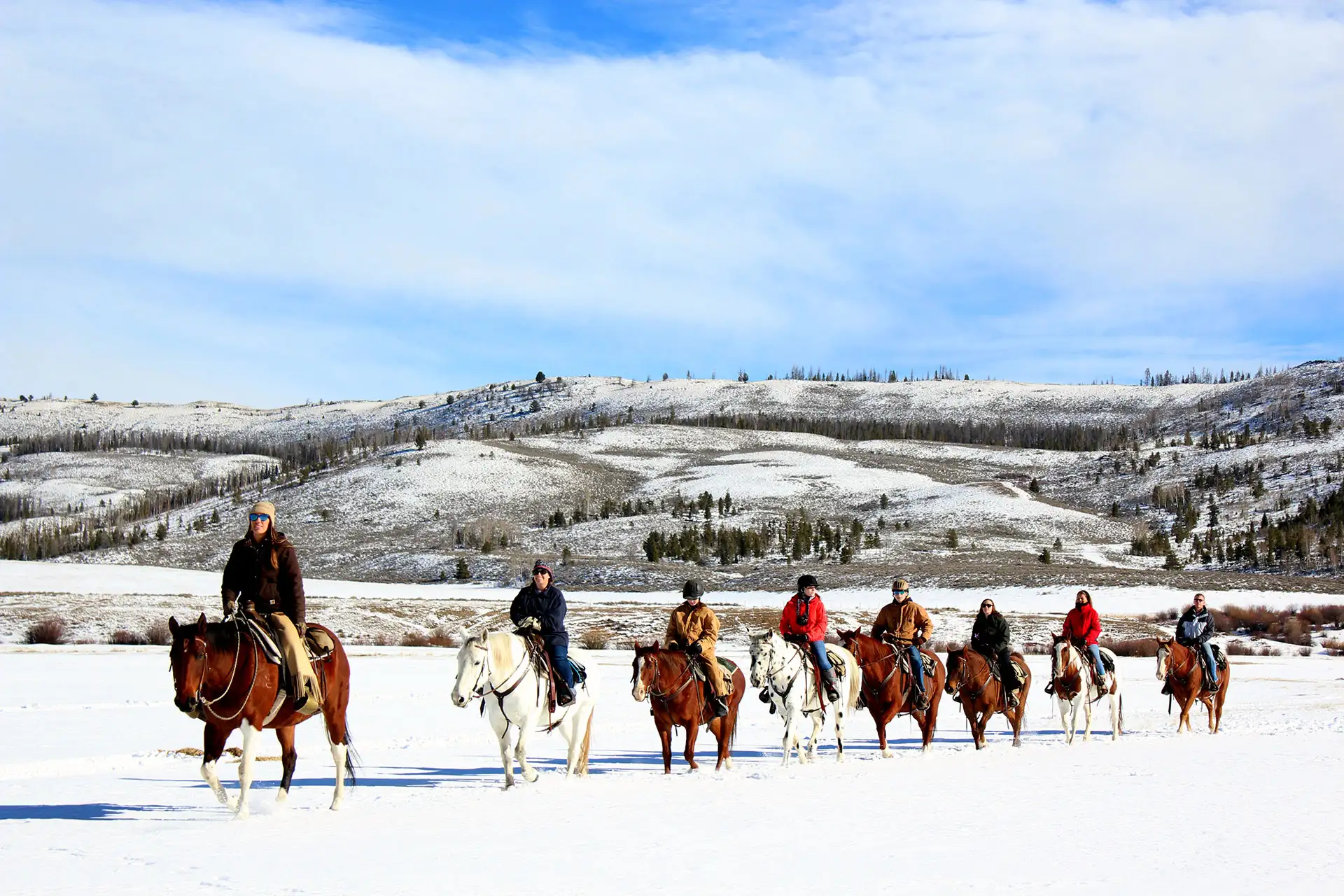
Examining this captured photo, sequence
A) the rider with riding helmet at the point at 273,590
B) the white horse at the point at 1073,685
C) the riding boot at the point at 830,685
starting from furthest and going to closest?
the white horse at the point at 1073,685 < the riding boot at the point at 830,685 < the rider with riding helmet at the point at 273,590

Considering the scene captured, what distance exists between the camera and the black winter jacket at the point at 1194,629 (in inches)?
817

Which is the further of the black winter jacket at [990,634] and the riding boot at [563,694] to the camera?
the black winter jacket at [990,634]

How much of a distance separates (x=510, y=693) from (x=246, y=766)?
3.01m

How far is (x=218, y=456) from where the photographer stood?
191m

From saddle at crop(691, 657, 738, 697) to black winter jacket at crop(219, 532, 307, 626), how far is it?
5.55 m

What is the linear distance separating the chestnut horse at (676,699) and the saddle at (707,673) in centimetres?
4

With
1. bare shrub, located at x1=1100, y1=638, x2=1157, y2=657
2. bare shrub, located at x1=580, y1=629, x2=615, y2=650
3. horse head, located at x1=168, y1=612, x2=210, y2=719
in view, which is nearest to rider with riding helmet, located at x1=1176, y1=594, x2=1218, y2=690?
horse head, located at x1=168, y1=612, x2=210, y2=719

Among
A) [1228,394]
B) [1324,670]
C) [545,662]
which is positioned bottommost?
[1324,670]

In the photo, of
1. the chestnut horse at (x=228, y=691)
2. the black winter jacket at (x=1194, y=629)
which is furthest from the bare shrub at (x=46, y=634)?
the black winter jacket at (x=1194, y=629)

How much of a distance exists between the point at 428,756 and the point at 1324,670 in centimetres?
2675

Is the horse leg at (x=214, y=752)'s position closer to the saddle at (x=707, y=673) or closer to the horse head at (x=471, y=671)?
the horse head at (x=471, y=671)

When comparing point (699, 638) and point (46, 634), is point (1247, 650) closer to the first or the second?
point (699, 638)

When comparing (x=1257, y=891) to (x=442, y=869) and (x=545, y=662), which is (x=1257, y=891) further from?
(x=545, y=662)

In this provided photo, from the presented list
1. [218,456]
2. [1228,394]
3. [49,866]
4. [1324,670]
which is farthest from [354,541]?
[1228,394]
